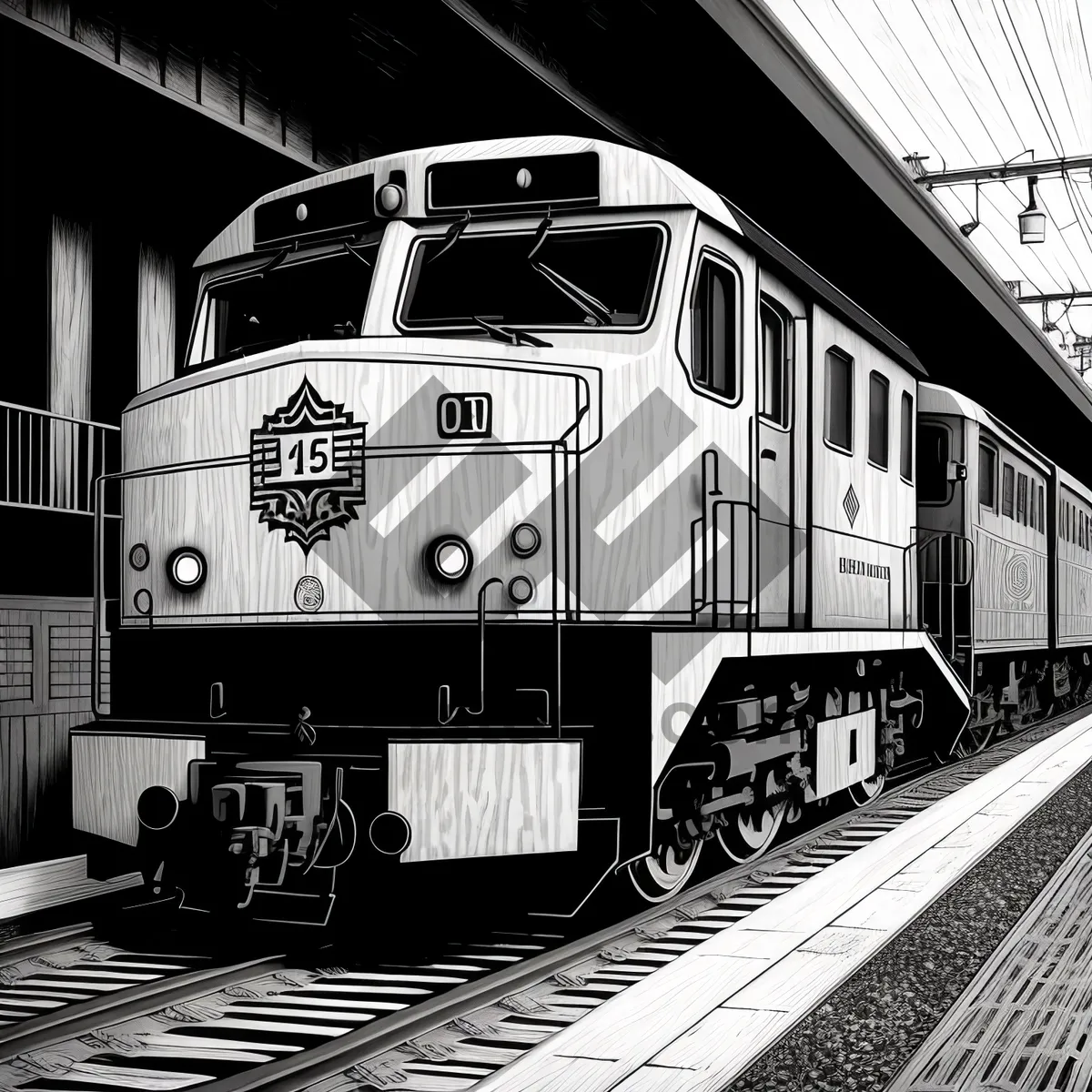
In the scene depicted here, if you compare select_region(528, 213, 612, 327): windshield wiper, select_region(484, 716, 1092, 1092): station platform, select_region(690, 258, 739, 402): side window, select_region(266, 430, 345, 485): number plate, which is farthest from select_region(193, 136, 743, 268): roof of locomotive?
select_region(484, 716, 1092, 1092): station platform

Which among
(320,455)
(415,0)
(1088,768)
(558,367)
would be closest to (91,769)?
(320,455)

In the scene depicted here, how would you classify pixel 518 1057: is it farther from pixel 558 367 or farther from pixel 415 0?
pixel 415 0

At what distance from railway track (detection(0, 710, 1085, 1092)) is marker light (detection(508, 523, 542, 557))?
1.48 m


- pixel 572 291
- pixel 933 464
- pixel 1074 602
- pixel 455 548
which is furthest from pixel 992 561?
pixel 455 548

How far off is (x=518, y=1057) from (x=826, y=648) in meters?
3.54

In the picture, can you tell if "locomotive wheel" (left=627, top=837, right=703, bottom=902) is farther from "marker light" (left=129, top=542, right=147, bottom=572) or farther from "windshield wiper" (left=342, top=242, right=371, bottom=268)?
"windshield wiper" (left=342, top=242, right=371, bottom=268)

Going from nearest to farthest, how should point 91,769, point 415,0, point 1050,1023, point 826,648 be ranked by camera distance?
point 1050,1023, point 91,769, point 826,648, point 415,0

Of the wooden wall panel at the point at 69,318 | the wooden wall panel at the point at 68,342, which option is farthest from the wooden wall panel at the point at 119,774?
the wooden wall panel at the point at 69,318

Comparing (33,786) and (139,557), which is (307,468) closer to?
(139,557)

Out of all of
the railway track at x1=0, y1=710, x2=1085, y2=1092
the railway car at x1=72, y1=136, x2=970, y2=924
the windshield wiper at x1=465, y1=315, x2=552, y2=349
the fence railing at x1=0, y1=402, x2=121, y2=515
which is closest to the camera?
the railway track at x1=0, y1=710, x2=1085, y2=1092

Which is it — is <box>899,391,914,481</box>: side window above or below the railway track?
above

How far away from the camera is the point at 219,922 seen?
516 cm

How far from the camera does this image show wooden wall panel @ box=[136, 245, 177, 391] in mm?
8648

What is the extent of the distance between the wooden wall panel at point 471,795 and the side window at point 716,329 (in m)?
1.88
